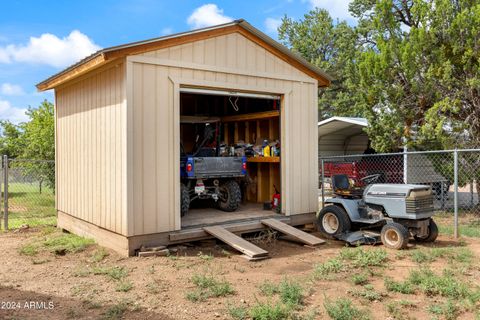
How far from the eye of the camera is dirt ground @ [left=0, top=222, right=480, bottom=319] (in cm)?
383

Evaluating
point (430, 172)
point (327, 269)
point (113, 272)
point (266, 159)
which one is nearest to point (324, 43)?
point (430, 172)

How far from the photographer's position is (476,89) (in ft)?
29.5

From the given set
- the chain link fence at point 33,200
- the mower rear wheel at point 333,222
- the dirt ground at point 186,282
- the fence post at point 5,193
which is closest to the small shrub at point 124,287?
the dirt ground at point 186,282

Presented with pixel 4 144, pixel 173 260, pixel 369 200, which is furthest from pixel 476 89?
pixel 4 144

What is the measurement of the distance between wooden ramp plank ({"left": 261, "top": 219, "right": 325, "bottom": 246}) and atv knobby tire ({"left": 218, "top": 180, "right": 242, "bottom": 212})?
3.39 ft

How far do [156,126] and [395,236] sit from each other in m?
3.91

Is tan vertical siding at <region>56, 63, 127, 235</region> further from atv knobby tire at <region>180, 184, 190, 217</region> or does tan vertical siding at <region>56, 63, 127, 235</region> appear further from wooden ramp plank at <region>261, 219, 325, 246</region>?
wooden ramp plank at <region>261, 219, 325, 246</region>

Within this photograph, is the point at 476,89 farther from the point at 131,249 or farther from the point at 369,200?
the point at 131,249

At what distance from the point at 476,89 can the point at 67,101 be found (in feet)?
28.1

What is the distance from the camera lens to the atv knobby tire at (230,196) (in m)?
7.91

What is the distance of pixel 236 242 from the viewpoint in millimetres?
6031

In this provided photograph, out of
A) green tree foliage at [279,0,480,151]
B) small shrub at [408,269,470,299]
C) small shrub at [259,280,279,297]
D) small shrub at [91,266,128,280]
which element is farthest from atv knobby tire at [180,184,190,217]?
green tree foliage at [279,0,480,151]

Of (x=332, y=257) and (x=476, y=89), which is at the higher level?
(x=476, y=89)

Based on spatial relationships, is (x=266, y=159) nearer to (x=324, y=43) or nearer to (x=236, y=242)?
(x=236, y=242)
